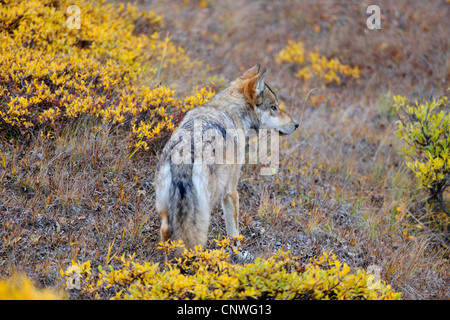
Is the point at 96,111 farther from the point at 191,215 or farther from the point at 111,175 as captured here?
the point at 191,215

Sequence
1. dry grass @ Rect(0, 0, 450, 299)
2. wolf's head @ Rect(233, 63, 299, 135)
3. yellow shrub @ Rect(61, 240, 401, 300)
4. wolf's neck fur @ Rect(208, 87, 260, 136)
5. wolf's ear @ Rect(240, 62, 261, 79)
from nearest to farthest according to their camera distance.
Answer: yellow shrub @ Rect(61, 240, 401, 300) < dry grass @ Rect(0, 0, 450, 299) < wolf's neck fur @ Rect(208, 87, 260, 136) < wolf's head @ Rect(233, 63, 299, 135) < wolf's ear @ Rect(240, 62, 261, 79)

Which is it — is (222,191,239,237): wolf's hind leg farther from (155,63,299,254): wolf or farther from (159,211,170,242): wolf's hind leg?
(159,211,170,242): wolf's hind leg

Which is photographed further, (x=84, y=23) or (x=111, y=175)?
(x=84, y=23)

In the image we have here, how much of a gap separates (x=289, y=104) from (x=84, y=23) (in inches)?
186

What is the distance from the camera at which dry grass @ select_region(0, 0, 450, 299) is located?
4879mm

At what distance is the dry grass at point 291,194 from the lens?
4879mm

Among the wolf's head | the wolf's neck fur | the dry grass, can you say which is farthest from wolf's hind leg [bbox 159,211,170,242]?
the wolf's head

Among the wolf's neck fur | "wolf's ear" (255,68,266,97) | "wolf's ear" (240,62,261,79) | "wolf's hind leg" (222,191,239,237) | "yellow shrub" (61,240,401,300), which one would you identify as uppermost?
"wolf's ear" (240,62,261,79)

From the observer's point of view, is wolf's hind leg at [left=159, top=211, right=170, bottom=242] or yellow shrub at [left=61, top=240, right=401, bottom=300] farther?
wolf's hind leg at [left=159, top=211, right=170, bottom=242]

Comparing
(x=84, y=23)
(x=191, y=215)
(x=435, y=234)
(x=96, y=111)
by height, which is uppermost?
(x=84, y=23)

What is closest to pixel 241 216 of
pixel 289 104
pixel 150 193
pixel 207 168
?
pixel 150 193

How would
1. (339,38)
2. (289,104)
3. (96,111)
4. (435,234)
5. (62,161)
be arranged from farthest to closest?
(339,38), (289,104), (435,234), (96,111), (62,161)

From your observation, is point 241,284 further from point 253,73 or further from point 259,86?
point 253,73

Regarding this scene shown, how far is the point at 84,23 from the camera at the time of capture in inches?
311
